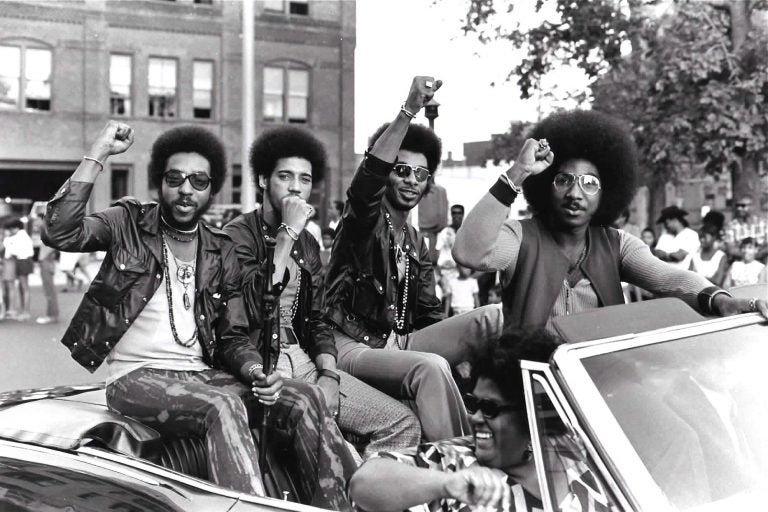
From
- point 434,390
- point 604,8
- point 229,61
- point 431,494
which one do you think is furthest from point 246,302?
point 229,61

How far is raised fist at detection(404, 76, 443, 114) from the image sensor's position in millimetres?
3100

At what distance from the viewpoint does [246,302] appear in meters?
3.36

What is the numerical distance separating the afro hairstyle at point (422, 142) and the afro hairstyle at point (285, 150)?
266 millimetres

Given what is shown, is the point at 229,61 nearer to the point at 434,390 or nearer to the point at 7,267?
the point at 7,267

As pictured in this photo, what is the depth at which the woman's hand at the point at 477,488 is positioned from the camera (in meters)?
1.96

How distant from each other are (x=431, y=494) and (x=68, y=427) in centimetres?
123

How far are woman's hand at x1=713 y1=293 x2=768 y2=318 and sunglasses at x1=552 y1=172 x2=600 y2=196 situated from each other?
1.87 feet

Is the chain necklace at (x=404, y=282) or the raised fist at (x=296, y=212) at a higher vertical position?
the raised fist at (x=296, y=212)

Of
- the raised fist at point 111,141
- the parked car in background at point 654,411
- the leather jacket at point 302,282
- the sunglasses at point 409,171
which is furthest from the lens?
the sunglasses at point 409,171

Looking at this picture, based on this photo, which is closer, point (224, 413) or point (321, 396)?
point (224, 413)

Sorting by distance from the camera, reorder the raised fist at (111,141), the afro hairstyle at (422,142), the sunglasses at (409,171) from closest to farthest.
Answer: the raised fist at (111,141)
the sunglasses at (409,171)
the afro hairstyle at (422,142)

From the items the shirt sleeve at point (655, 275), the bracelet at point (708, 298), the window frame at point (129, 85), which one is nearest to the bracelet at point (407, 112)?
the shirt sleeve at point (655, 275)

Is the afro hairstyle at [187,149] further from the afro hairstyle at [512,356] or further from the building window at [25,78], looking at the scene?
the building window at [25,78]

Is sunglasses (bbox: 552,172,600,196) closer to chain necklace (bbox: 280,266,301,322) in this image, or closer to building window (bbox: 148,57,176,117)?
chain necklace (bbox: 280,266,301,322)
